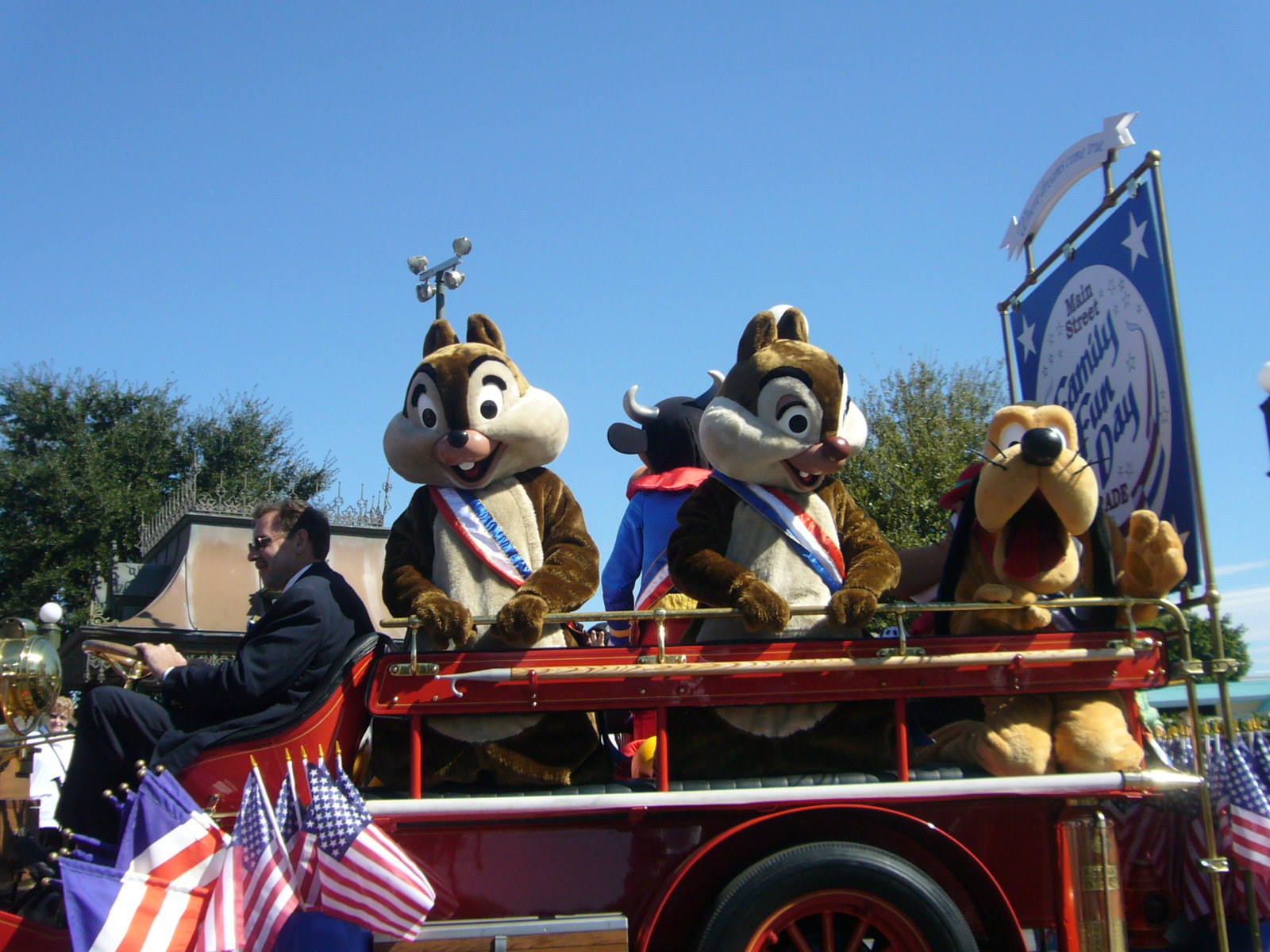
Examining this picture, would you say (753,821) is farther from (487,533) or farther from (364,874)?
(487,533)

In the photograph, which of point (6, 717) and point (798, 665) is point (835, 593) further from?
point (6, 717)

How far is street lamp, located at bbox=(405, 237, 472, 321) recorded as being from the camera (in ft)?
34.4

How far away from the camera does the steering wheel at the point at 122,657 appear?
3936 mm

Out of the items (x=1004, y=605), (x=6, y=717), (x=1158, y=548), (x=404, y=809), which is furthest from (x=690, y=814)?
(x=6, y=717)

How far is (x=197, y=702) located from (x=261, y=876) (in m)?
0.76

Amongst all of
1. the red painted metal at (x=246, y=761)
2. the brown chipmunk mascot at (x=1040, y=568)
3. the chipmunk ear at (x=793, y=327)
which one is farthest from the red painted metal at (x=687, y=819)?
the chipmunk ear at (x=793, y=327)

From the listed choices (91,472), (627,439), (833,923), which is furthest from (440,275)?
(91,472)

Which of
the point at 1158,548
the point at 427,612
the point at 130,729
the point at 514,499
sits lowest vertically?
the point at 130,729

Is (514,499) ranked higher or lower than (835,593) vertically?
higher

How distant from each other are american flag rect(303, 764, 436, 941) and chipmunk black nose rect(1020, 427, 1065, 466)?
2588 mm

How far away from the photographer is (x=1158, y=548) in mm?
3994

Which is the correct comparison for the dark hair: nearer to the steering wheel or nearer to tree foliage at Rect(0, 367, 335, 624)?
the steering wheel

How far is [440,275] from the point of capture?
10.7m

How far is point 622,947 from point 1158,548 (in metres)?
2.41
